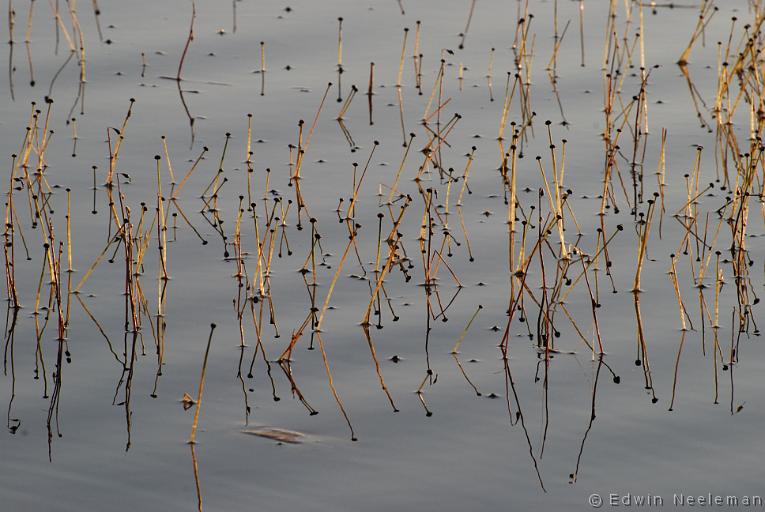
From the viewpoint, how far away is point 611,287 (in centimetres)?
668

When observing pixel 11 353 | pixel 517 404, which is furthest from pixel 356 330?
pixel 11 353

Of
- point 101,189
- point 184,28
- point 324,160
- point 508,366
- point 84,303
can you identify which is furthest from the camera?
point 184,28

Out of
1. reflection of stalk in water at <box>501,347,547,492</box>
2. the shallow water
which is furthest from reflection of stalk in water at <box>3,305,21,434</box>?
reflection of stalk in water at <box>501,347,547,492</box>

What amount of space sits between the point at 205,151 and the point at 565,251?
8.23 ft

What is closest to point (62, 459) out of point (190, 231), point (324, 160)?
point (190, 231)

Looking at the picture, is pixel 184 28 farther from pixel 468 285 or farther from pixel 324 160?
pixel 468 285

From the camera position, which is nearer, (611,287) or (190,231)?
(611,287)

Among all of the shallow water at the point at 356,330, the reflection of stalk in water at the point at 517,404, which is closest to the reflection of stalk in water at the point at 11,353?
the shallow water at the point at 356,330

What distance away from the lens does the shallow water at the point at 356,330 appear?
4.98 m

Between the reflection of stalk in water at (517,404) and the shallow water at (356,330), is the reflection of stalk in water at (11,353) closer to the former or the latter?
the shallow water at (356,330)

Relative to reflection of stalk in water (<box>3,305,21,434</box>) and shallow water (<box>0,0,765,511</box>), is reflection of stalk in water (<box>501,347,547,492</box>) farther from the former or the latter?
reflection of stalk in water (<box>3,305,21,434</box>)

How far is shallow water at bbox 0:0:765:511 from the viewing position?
4984 millimetres

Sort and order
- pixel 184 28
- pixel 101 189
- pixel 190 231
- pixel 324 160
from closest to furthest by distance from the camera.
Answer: pixel 190 231, pixel 101 189, pixel 324 160, pixel 184 28

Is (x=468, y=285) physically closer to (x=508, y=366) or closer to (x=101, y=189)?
(x=508, y=366)
